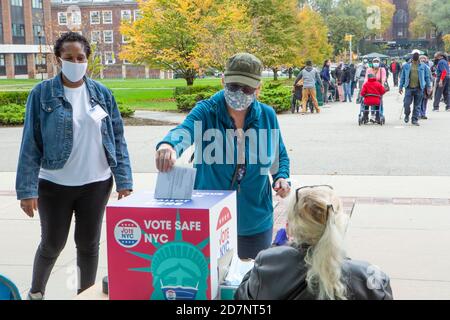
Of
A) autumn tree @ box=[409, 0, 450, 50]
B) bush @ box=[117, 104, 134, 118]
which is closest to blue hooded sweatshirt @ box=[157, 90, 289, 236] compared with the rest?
bush @ box=[117, 104, 134, 118]

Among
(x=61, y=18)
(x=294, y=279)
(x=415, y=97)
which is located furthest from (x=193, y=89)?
(x=61, y=18)

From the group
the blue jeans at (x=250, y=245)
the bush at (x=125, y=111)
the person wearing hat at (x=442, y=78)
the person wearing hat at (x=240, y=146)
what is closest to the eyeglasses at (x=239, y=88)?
the person wearing hat at (x=240, y=146)

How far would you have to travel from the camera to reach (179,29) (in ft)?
96.2

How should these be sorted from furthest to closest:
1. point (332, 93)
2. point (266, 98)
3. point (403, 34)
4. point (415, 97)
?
1. point (403, 34)
2. point (332, 93)
3. point (266, 98)
4. point (415, 97)

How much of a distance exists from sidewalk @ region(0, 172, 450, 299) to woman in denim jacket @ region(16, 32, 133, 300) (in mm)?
894

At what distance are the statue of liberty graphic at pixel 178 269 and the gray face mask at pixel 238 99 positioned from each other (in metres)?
1.15

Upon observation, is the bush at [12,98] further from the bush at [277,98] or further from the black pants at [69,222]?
→ the black pants at [69,222]

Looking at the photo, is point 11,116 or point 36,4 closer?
point 11,116

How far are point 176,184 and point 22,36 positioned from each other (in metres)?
82.7

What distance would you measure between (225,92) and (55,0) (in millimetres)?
92739

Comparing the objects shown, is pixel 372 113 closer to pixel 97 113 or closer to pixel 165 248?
pixel 97 113

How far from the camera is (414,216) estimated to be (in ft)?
23.6

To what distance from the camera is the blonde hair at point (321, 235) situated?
2.41 meters
